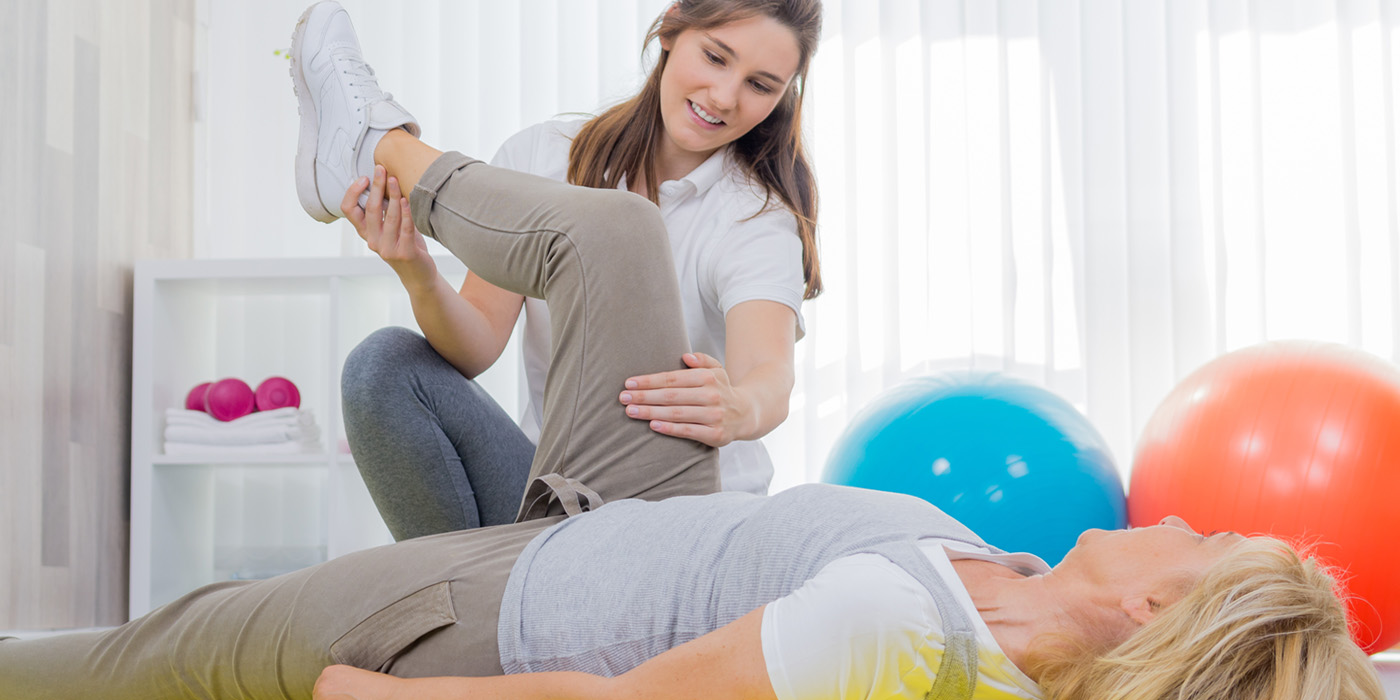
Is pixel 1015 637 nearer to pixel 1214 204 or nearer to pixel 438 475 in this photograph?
pixel 438 475

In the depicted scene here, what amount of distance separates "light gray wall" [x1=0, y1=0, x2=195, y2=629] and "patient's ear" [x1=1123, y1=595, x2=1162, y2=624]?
210cm

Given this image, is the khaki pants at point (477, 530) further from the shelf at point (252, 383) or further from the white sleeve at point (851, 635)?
the shelf at point (252, 383)

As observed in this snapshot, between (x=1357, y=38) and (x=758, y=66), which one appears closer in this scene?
(x=758, y=66)

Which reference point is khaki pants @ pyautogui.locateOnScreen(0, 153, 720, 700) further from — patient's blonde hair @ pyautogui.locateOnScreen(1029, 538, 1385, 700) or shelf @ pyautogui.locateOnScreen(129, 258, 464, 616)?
shelf @ pyautogui.locateOnScreen(129, 258, 464, 616)

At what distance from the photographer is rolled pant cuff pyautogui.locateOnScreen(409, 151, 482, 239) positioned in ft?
4.05

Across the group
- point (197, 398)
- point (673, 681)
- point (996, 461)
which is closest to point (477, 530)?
point (673, 681)

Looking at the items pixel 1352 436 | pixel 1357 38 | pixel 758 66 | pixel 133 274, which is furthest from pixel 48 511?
pixel 1357 38

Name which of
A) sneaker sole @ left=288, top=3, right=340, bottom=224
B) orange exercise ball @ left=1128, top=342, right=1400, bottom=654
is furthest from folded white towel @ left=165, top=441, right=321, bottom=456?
orange exercise ball @ left=1128, top=342, right=1400, bottom=654

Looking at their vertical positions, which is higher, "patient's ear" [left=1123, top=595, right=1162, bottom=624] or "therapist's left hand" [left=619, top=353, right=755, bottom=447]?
"therapist's left hand" [left=619, top=353, right=755, bottom=447]

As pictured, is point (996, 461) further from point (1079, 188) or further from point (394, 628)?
point (394, 628)

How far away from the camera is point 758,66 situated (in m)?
1.55

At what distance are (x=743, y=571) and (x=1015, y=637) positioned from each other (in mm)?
227

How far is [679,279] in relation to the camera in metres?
1.61

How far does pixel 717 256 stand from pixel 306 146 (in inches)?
23.3
